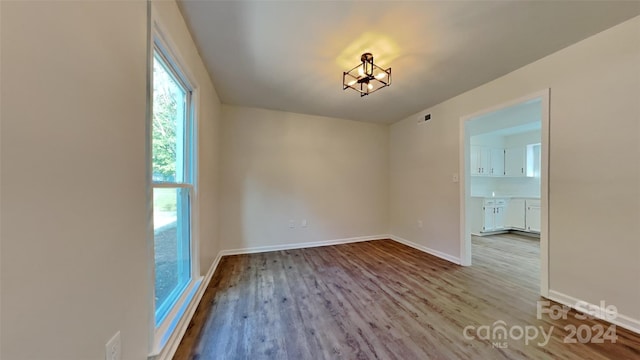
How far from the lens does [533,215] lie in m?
4.76

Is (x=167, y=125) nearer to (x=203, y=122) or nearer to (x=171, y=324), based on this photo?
(x=203, y=122)

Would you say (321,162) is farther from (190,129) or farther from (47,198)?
(47,198)

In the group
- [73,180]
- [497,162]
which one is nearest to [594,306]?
[73,180]

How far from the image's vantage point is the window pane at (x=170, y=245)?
5.04 feet

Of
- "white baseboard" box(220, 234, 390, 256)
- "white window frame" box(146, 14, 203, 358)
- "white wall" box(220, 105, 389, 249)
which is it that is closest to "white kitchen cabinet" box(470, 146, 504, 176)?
"white wall" box(220, 105, 389, 249)

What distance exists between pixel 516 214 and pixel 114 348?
A: 6613 mm

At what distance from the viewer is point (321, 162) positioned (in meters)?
4.22

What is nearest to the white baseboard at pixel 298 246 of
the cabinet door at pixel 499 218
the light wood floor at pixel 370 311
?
the light wood floor at pixel 370 311

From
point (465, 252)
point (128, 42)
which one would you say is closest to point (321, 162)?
point (465, 252)

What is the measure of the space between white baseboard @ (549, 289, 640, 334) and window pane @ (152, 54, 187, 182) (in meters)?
3.57

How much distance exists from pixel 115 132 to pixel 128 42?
0.44 m

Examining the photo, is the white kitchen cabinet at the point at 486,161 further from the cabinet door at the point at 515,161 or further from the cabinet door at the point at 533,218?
the cabinet door at the point at 533,218

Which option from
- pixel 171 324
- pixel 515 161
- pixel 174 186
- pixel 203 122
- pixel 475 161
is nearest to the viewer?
pixel 171 324

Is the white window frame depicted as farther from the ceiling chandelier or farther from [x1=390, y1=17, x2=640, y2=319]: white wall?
[x1=390, y1=17, x2=640, y2=319]: white wall
